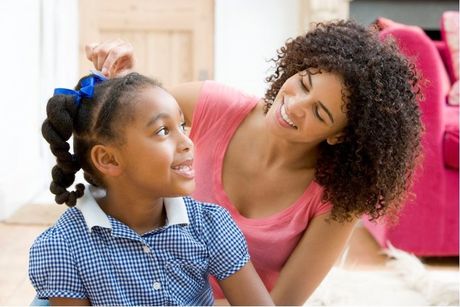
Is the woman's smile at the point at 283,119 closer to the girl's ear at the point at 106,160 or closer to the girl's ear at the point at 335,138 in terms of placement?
the girl's ear at the point at 335,138

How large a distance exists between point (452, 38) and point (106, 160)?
2138 millimetres

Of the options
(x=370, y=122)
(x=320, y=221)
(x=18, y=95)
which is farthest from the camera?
(x=18, y=95)

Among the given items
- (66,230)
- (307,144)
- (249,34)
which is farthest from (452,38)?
(66,230)

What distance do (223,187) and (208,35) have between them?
283 cm

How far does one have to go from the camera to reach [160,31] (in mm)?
4324

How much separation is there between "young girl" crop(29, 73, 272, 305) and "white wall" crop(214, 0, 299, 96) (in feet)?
10.0

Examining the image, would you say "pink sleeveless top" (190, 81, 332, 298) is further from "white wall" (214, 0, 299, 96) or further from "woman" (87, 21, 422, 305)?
"white wall" (214, 0, 299, 96)

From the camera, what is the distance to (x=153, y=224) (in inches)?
49.5

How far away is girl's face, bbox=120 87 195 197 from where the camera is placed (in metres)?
1.18

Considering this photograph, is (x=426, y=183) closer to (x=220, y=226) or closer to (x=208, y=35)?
(x=220, y=226)

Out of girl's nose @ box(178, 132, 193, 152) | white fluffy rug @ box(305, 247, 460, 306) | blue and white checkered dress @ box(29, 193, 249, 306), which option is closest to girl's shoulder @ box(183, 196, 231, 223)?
blue and white checkered dress @ box(29, 193, 249, 306)

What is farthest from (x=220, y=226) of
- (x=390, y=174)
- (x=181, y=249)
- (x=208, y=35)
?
(x=208, y=35)

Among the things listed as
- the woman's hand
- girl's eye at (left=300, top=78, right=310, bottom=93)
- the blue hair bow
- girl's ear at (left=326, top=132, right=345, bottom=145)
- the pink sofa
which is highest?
the woman's hand

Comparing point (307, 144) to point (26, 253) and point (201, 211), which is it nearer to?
point (201, 211)
